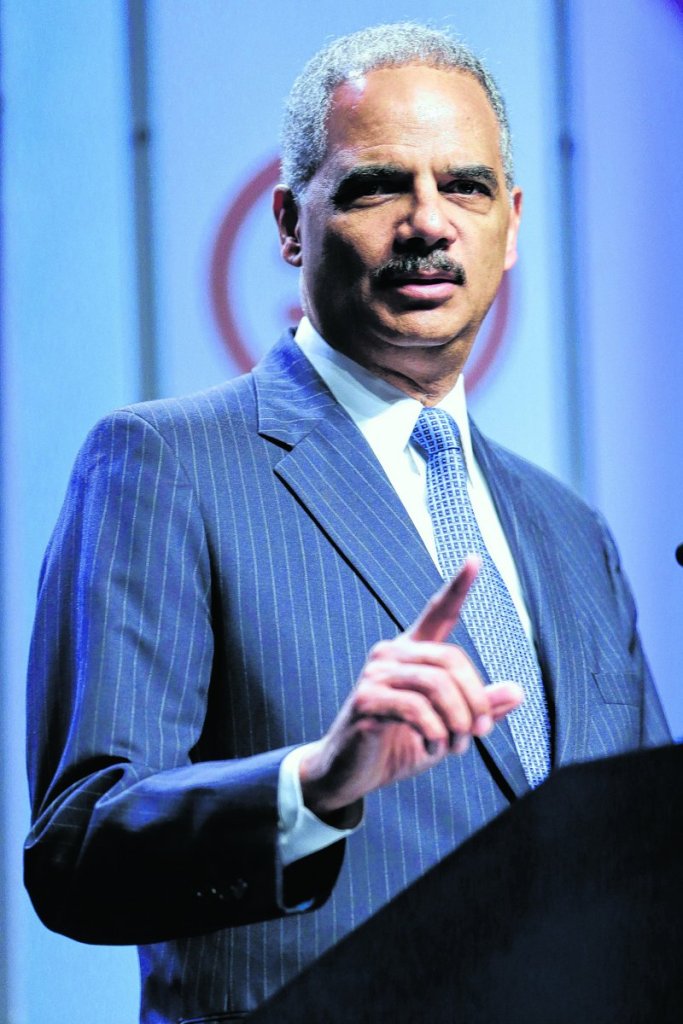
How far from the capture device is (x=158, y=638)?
1250mm

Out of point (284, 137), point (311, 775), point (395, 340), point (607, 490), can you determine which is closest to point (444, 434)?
point (395, 340)

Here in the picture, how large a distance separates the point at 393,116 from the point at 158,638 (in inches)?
26.3

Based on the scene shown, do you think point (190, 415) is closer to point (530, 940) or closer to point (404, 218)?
point (404, 218)

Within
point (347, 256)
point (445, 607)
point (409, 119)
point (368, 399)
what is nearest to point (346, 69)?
point (409, 119)

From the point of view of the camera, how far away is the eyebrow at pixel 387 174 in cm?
150

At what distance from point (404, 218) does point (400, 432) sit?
24 cm

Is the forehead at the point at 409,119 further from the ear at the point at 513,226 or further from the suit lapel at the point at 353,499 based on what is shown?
the suit lapel at the point at 353,499

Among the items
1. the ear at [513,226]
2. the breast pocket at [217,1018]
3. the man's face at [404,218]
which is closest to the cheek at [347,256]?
the man's face at [404,218]

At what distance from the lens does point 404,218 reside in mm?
1497

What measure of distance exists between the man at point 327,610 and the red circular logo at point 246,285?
694mm

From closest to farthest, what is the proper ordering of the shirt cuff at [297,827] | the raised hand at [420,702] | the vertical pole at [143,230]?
the raised hand at [420,702] → the shirt cuff at [297,827] → the vertical pole at [143,230]

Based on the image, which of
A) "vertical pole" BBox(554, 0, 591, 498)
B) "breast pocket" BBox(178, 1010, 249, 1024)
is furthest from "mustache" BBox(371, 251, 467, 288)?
"vertical pole" BBox(554, 0, 591, 498)

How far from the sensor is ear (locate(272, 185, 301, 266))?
64.9 inches

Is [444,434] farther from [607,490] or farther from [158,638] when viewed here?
[607,490]
